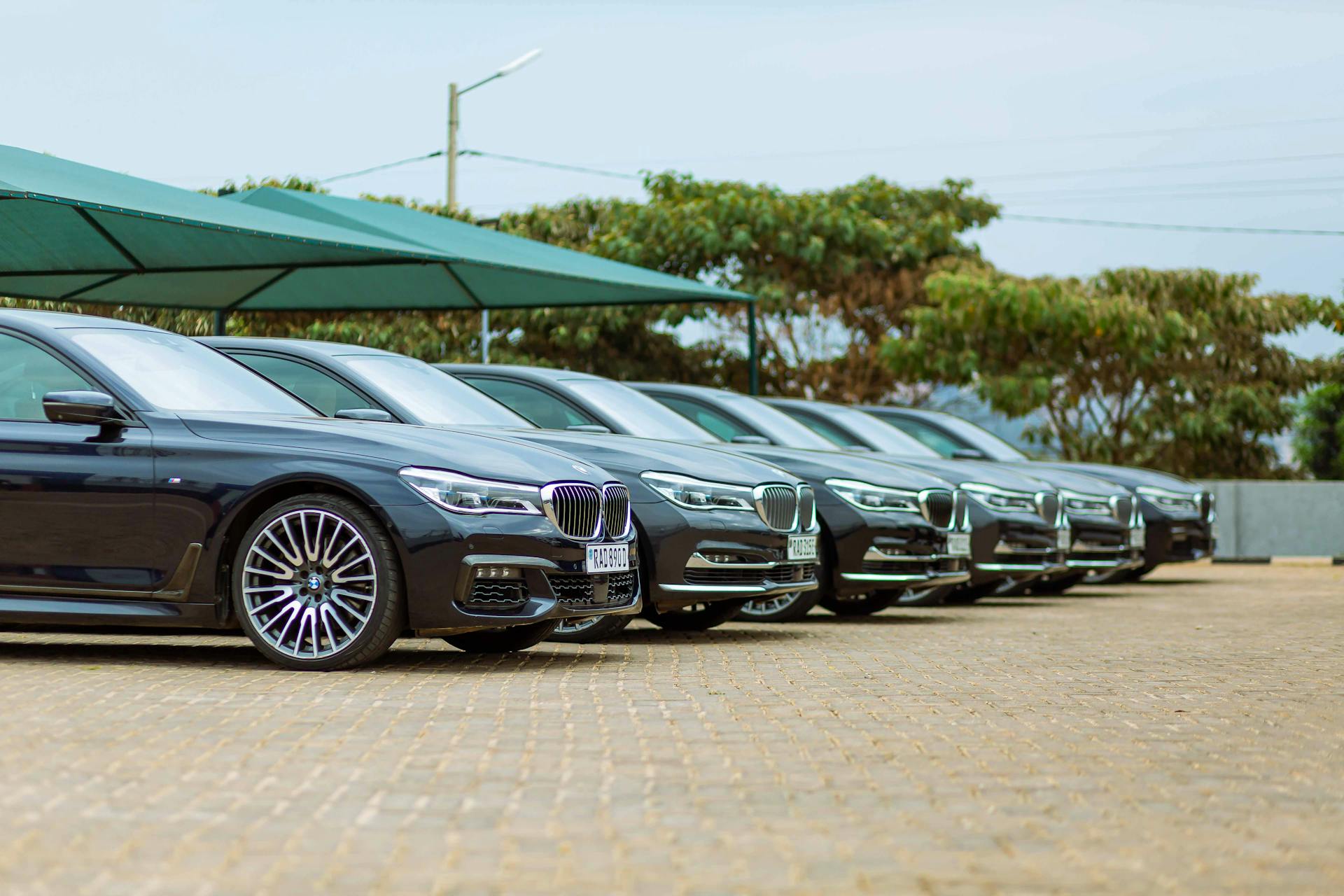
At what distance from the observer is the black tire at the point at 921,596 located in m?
14.2

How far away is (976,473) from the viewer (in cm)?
1518

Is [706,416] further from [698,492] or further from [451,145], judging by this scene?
[451,145]

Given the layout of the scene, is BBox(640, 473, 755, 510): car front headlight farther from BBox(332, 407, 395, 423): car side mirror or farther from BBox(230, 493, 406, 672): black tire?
BBox(230, 493, 406, 672): black tire

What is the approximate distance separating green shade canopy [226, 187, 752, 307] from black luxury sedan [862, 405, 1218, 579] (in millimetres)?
3719

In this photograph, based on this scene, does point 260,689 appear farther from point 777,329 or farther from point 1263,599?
point 777,329

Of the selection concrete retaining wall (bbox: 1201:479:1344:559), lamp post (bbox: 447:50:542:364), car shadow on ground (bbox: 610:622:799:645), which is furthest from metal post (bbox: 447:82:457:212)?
car shadow on ground (bbox: 610:622:799:645)

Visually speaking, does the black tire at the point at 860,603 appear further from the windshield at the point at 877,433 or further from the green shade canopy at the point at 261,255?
the green shade canopy at the point at 261,255

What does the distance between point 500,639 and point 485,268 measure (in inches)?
443

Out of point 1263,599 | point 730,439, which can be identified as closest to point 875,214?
point 1263,599

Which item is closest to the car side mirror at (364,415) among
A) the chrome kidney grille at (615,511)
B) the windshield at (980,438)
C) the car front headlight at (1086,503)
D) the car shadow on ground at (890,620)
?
the chrome kidney grille at (615,511)

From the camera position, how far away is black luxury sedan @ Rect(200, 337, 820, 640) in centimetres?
1016

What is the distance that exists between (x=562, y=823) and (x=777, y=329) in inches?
1176

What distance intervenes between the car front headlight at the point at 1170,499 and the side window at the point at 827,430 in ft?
14.2

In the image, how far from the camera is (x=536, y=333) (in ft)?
111
